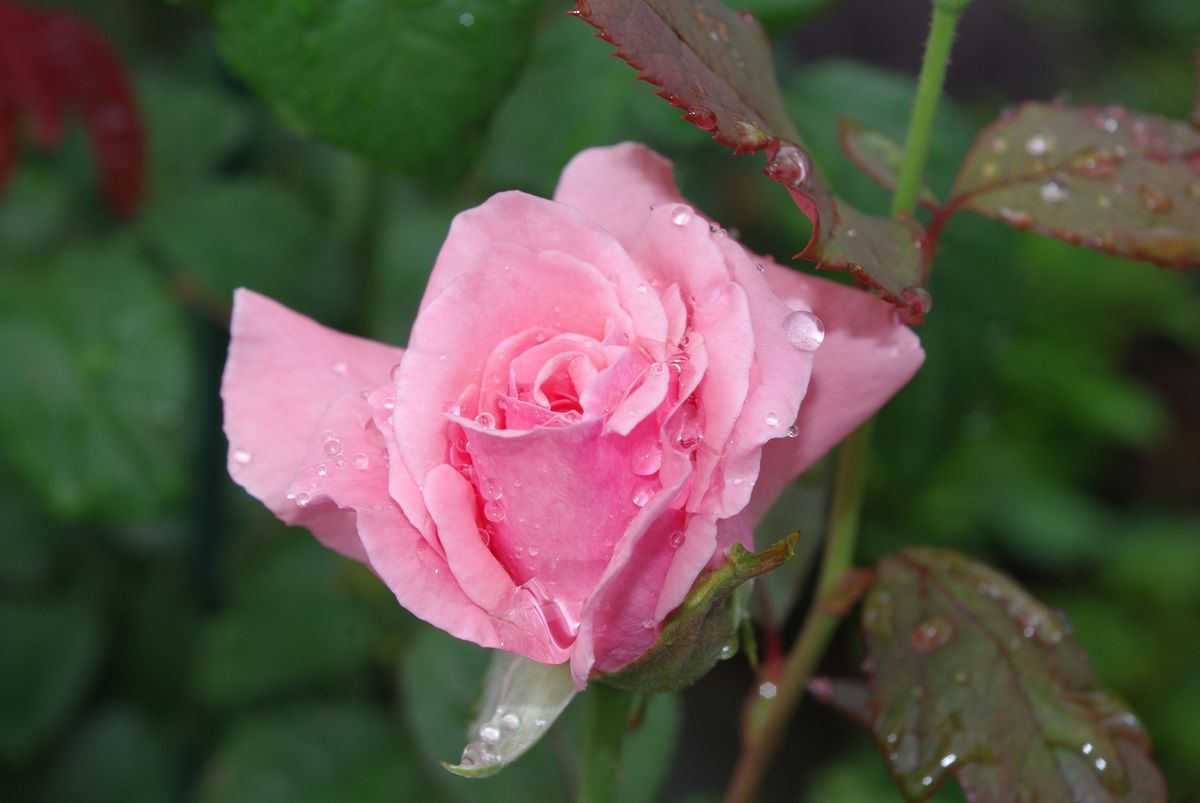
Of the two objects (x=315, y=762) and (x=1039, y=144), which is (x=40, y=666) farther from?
(x=1039, y=144)

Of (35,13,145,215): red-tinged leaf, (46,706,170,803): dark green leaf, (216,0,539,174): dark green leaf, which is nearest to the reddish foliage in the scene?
(35,13,145,215): red-tinged leaf

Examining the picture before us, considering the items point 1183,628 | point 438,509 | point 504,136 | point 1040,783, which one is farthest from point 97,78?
point 1183,628

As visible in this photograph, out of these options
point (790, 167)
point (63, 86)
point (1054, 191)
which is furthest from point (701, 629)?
point (63, 86)

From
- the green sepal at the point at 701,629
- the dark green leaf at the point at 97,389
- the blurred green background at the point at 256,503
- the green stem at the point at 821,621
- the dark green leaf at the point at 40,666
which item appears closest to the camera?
the green sepal at the point at 701,629

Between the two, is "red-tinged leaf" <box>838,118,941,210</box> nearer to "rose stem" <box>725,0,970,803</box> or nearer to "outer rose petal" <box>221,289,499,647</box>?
"rose stem" <box>725,0,970,803</box>

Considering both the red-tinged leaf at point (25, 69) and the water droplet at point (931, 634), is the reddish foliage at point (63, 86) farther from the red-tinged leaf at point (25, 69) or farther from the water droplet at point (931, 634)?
the water droplet at point (931, 634)

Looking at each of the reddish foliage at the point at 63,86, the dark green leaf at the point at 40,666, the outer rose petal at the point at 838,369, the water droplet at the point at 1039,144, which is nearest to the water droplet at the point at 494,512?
the outer rose petal at the point at 838,369
